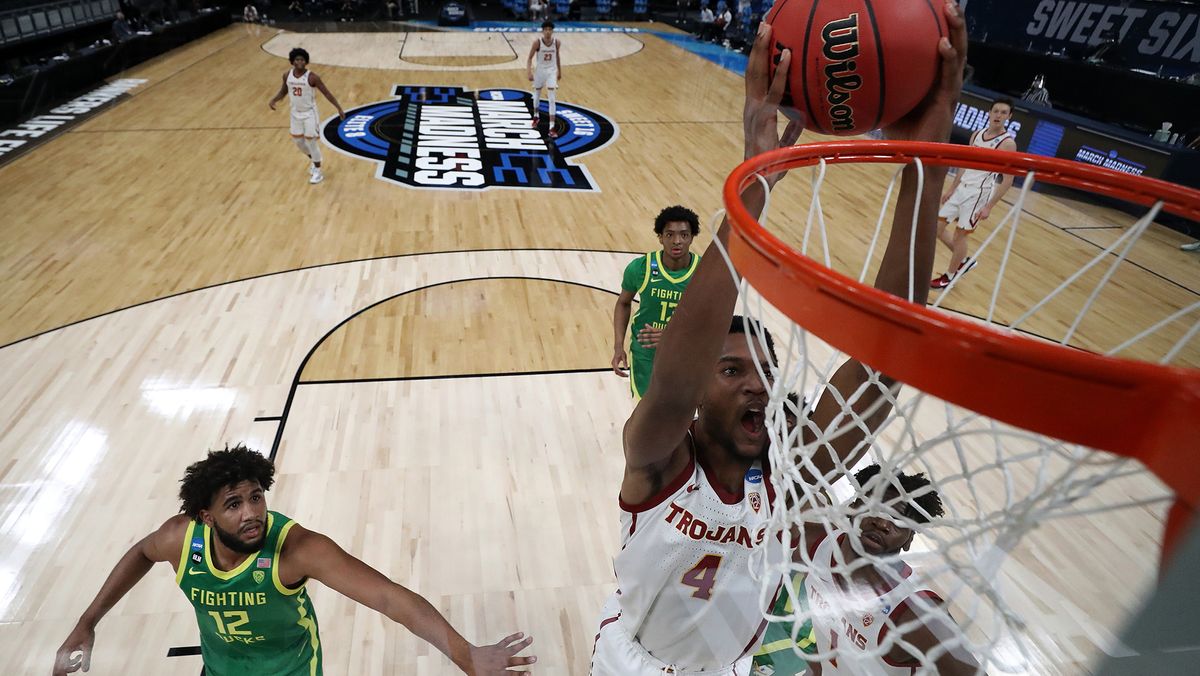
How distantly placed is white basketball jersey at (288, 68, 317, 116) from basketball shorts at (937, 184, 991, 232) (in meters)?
6.61

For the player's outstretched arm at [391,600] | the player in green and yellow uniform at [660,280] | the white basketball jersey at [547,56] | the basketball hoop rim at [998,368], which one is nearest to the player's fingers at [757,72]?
the basketball hoop rim at [998,368]

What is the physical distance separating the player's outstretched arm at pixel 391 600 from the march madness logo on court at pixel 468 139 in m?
6.69

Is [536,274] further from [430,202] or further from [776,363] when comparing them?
[776,363]

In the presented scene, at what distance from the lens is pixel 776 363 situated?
1861mm

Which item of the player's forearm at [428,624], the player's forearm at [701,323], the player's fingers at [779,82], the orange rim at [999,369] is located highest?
the player's fingers at [779,82]

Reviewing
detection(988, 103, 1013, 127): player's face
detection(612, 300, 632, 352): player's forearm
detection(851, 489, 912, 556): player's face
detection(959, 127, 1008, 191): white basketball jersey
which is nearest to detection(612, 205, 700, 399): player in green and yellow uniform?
detection(612, 300, 632, 352): player's forearm

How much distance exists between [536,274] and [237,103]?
8224 mm

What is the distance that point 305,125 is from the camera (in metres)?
7.95

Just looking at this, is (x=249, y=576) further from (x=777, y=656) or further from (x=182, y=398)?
(x=182, y=398)

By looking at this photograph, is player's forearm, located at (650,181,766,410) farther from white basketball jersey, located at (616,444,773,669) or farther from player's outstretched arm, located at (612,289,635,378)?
player's outstretched arm, located at (612,289,635,378)

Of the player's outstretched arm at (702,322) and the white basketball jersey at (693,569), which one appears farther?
the white basketball jersey at (693,569)

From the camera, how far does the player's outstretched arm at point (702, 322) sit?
131 cm

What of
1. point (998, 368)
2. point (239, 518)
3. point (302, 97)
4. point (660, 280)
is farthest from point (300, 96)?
point (998, 368)

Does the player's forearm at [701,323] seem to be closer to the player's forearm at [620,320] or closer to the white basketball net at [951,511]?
the white basketball net at [951,511]
